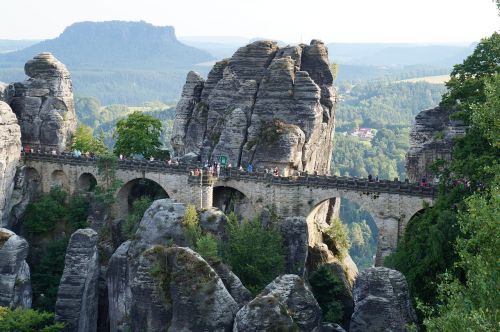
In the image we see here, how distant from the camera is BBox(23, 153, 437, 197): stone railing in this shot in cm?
4622

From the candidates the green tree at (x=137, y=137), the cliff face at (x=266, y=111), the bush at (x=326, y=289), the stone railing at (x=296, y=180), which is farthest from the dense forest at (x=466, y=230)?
the green tree at (x=137, y=137)

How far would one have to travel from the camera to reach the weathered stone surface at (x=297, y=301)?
28.6m

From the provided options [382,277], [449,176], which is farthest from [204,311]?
[449,176]

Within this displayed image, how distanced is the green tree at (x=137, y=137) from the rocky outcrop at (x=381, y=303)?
3312cm

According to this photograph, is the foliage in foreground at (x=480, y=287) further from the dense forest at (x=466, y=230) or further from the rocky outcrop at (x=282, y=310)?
the rocky outcrop at (x=282, y=310)

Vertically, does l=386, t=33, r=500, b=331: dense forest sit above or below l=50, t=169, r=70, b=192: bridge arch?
above

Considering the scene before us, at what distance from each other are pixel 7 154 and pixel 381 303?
116ft

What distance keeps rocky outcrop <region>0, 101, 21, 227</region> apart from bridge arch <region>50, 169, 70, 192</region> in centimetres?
335

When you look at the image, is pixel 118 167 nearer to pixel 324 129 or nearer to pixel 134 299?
pixel 324 129

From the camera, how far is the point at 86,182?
192ft

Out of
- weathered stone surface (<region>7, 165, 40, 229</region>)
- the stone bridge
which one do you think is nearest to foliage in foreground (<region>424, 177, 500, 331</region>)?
the stone bridge

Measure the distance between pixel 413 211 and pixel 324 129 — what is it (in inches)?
471

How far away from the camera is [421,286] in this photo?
35031 mm

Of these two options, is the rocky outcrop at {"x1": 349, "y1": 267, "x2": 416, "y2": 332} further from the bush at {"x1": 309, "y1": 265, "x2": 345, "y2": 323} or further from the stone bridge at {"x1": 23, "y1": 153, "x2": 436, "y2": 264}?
the stone bridge at {"x1": 23, "y1": 153, "x2": 436, "y2": 264}
